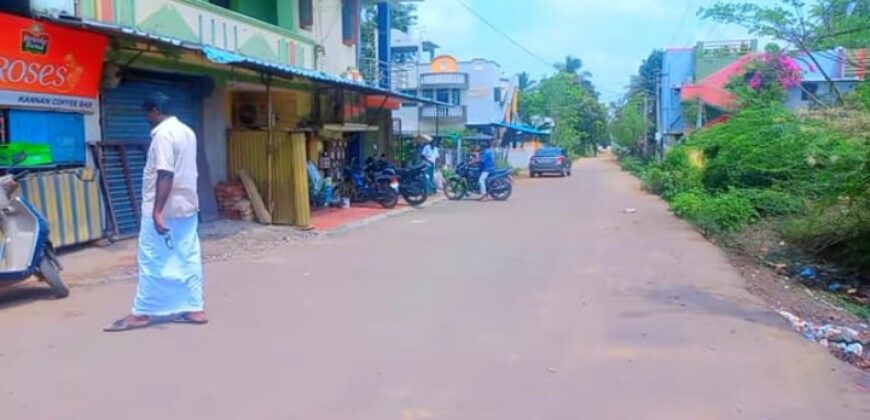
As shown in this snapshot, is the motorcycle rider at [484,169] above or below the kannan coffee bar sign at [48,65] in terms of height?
below

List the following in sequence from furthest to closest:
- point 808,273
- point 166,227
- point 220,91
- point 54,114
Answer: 1. point 220,91
2. point 808,273
3. point 54,114
4. point 166,227

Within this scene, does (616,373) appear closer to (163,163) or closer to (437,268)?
(163,163)

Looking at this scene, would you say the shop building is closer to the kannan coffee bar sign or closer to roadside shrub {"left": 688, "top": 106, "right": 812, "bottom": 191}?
the kannan coffee bar sign

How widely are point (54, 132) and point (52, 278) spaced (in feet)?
9.89

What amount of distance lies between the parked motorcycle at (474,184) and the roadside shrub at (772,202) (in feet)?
24.9

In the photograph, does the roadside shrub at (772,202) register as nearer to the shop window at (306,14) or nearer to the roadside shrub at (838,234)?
the roadside shrub at (838,234)

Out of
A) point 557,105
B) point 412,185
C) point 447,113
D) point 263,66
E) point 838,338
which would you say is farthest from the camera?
point 557,105

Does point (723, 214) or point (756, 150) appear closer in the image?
point (723, 214)

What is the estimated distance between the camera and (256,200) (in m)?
12.7

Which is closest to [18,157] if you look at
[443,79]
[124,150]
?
[124,150]

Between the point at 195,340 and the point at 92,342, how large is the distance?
2.36 ft

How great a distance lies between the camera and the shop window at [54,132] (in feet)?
28.2

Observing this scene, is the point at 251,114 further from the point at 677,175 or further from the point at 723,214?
the point at 677,175

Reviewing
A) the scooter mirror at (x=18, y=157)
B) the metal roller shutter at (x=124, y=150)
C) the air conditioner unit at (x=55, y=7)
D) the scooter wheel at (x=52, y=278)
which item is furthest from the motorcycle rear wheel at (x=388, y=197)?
the scooter wheel at (x=52, y=278)
